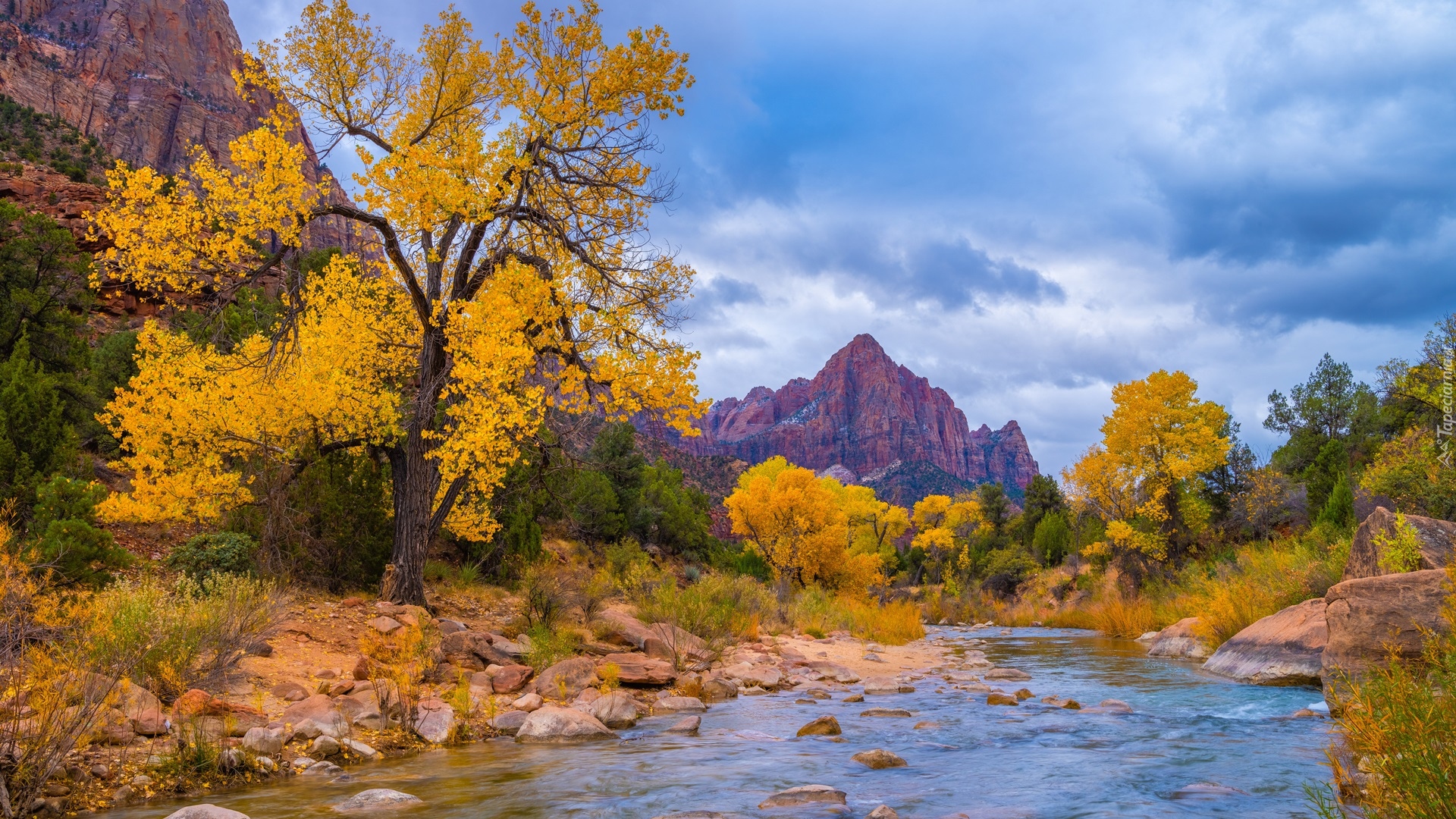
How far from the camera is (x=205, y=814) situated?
4.62 m

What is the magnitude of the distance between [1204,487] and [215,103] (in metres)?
144

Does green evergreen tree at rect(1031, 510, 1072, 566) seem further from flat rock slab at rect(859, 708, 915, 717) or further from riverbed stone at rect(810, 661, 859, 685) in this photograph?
flat rock slab at rect(859, 708, 915, 717)

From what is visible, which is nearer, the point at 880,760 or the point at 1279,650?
the point at 880,760

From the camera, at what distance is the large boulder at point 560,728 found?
26.5ft

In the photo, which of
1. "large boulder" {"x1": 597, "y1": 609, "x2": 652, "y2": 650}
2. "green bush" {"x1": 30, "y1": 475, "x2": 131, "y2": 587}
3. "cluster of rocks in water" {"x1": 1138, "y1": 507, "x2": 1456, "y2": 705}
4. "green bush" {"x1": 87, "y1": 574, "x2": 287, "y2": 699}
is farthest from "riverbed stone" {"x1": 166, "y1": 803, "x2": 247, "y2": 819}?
"large boulder" {"x1": 597, "y1": 609, "x2": 652, "y2": 650}

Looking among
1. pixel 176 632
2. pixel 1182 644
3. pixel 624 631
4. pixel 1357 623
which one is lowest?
pixel 624 631

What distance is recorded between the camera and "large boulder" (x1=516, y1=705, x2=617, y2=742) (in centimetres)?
809

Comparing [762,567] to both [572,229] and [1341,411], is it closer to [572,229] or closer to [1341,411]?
[572,229]

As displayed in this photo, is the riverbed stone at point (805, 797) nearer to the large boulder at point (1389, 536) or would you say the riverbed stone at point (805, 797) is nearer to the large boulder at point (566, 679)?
the large boulder at point (566, 679)

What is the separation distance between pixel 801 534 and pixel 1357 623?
88.1ft

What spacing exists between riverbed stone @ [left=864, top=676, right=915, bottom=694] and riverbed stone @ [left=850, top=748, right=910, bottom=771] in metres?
5.76

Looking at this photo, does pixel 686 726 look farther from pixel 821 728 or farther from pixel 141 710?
pixel 141 710

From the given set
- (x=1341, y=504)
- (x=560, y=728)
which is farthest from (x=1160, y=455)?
(x=560, y=728)

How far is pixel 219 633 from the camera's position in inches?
324
